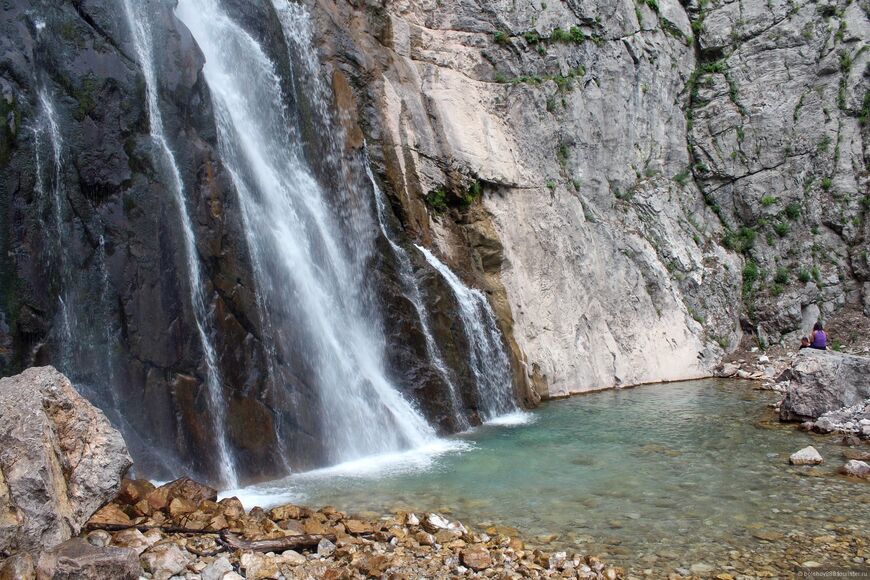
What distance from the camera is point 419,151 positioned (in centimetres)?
1803

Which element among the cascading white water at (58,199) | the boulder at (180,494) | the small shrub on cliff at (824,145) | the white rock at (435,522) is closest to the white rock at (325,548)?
the white rock at (435,522)

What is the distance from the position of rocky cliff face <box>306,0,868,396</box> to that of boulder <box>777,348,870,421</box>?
595 cm

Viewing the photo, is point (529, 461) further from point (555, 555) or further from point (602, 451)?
point (555, 555)

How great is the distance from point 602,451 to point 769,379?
10.4 metres

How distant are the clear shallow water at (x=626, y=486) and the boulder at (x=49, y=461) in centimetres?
256

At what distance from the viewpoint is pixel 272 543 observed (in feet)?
21.6

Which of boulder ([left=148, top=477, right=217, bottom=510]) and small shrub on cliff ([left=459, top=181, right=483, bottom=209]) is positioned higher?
small shrub on cliff ([left=459, top=181, right=483, bottom=209])

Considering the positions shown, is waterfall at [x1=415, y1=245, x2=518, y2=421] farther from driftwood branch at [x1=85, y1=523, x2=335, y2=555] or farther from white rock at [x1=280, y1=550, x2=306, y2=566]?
white rock at [x1=280, y1=550, x2=306, y2=566]

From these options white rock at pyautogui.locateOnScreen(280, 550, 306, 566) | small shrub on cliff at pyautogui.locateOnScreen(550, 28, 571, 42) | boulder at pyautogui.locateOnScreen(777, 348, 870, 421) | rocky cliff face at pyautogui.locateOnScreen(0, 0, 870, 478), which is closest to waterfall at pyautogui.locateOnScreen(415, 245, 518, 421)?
rocky cliff face at pyautogui.locateOnScreen(0, 0, 870, 478)

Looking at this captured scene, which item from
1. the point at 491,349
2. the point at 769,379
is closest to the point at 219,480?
the point at 491,349

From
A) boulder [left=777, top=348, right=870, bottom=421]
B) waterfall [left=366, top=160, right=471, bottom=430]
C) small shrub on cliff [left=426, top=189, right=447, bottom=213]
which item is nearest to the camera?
boulder [left=777, top=348, right=870, bottom=421]

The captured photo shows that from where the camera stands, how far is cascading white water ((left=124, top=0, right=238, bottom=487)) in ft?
31.7

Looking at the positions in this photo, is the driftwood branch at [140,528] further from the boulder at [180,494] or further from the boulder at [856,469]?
the boulder at [856,469]

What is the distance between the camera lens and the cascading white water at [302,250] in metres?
11.6
